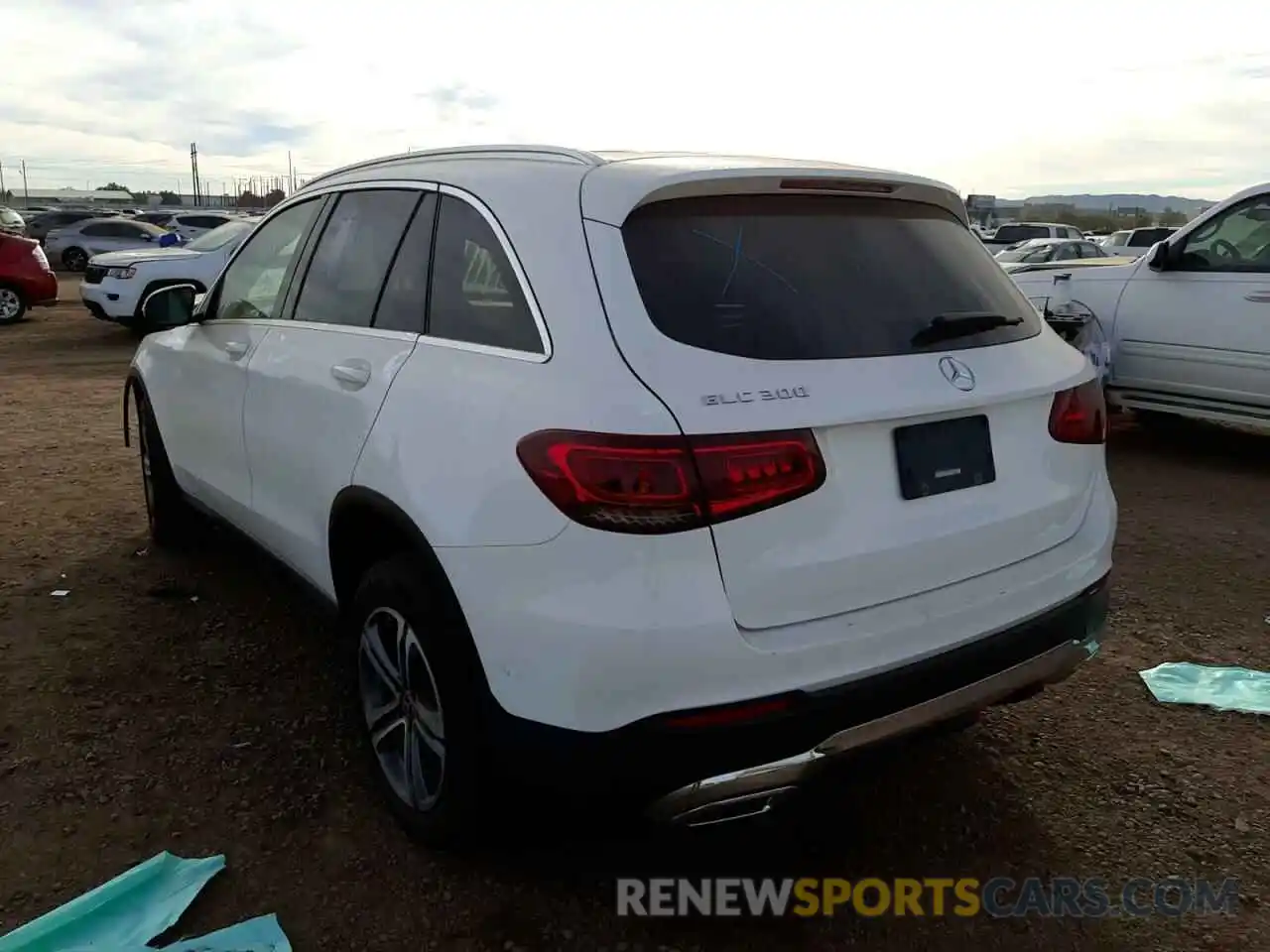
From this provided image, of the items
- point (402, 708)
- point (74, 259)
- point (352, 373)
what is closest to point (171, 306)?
point (352, 373)

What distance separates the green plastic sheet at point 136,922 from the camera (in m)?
2.44

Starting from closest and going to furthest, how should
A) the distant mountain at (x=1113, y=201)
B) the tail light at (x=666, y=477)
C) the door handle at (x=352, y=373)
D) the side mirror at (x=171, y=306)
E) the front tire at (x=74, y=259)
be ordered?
the tail light at (x=666, y=477), the door handle at (x=352, y=373), the side mirror at (x=171, y=306), the front tire at (x=74, y=259), the distant mountain at (x=1113, y=201)

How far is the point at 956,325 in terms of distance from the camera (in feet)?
8.69

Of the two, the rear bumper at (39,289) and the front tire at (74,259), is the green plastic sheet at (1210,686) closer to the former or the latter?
the rear bumper at (39,289)

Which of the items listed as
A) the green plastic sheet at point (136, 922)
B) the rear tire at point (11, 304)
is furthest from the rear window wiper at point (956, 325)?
the rear tire at point (11, 304)

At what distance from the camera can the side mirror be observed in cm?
438

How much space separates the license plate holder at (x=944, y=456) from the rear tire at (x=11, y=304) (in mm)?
17183

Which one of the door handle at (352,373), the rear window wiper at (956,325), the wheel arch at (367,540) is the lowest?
the wheel arch at (367,540)

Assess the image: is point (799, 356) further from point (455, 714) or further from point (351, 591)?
point (351, 591)

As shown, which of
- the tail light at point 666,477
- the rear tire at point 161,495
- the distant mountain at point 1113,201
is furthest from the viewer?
the distant mountain at point 1113,201

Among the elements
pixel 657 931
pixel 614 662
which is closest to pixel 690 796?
pixel 614 662

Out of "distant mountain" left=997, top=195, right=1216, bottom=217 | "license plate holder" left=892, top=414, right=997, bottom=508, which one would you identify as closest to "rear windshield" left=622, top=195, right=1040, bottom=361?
"license plate holder" left=892, top=414, right=997, bottom=508

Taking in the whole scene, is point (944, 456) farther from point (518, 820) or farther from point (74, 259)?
point (74, 259)

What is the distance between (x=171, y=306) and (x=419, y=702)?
8.11ft
